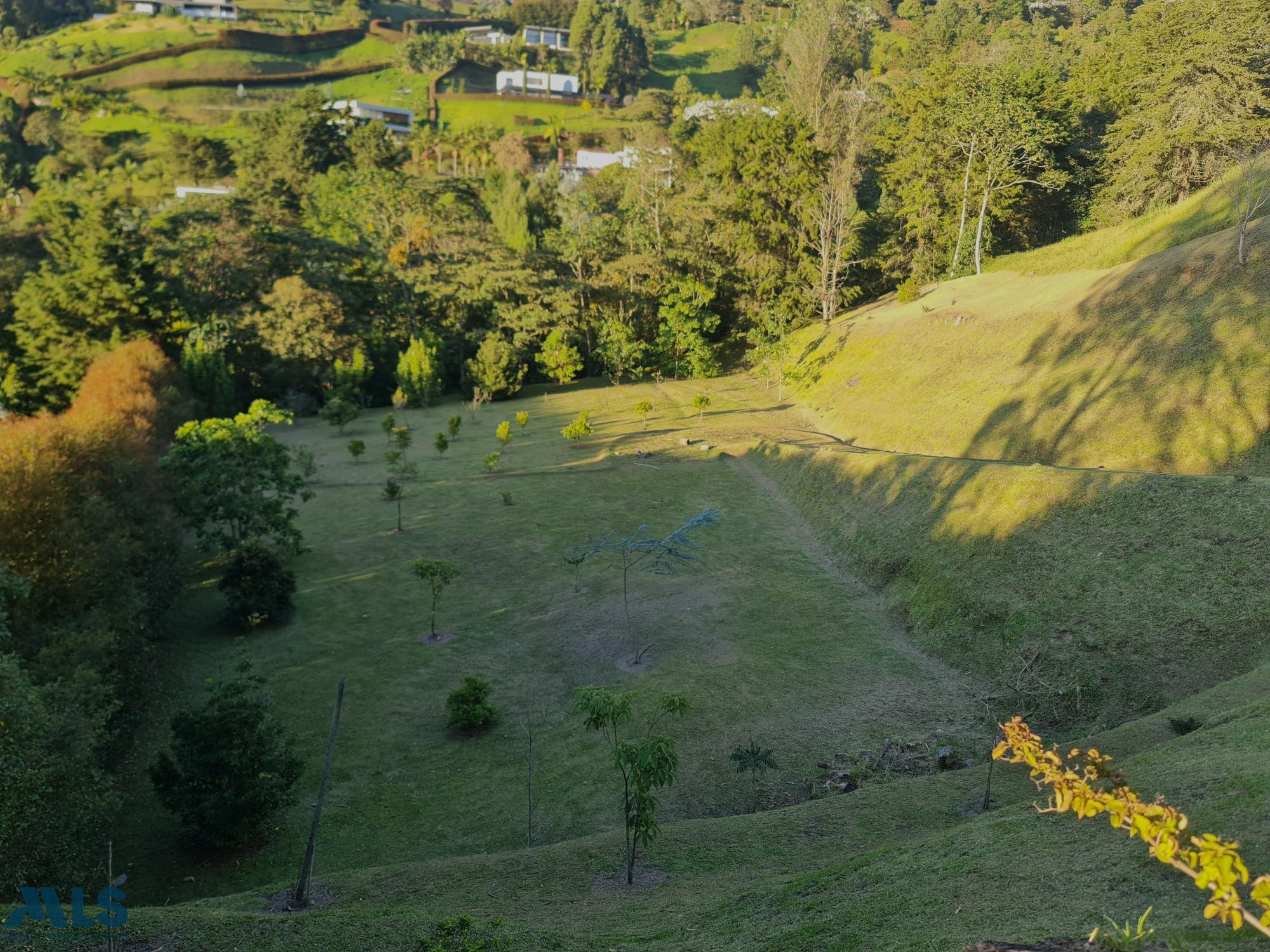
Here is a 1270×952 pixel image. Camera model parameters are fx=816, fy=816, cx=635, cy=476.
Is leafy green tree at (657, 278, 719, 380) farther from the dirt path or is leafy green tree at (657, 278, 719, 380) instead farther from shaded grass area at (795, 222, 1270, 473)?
the dirt path

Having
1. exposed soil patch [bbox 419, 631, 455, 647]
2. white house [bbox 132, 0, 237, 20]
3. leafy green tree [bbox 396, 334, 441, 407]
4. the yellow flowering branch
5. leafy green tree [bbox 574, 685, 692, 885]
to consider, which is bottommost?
leafy green tree [bbox 396, 334, 441, 407]

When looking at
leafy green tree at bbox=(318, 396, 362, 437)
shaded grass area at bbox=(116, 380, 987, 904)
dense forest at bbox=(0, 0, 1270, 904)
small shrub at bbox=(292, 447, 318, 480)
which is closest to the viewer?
shaded grass area at bbox=(116, 380, 987, 904)

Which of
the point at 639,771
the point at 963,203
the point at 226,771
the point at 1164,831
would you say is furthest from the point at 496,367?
the point at 1164,831

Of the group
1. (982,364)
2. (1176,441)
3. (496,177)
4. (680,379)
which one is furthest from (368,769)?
(496,177)

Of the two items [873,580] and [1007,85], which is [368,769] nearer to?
[873,580]

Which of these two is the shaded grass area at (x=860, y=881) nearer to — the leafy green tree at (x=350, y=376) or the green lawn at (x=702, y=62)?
the leafy green tree at (x=350, y=376)

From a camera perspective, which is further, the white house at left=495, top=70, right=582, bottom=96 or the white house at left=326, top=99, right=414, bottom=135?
the white house at left=495, top=70, right=582, bottom=96

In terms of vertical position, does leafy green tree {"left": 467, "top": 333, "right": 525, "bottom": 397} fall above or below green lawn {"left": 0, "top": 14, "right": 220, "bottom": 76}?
below

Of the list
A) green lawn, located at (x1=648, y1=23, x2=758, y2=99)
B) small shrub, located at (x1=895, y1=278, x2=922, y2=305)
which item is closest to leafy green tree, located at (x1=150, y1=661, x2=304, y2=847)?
small shrub, located at (x1=895, y1=278, x2=922, y2=305)
